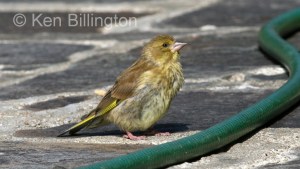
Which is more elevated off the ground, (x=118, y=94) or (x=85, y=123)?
(x=118, y=94)

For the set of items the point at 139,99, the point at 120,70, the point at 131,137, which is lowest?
the point at 131,137

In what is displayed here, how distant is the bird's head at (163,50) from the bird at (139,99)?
0.16 feet

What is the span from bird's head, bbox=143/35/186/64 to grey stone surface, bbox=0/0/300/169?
0.96 ft

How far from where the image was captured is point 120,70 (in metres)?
6.11

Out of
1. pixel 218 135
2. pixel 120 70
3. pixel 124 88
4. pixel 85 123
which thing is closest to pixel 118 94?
pixel 124 88

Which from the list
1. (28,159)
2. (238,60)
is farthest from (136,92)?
(238,60)

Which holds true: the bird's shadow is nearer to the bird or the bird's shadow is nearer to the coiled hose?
the bird

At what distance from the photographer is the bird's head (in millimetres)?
4820

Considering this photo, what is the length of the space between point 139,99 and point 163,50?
0.40 metres

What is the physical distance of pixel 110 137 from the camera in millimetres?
4500

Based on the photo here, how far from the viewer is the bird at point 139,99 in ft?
15.0

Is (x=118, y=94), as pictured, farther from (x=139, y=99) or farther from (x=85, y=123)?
(x=85, y=123)

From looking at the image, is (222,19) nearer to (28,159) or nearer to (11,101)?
(11,101)

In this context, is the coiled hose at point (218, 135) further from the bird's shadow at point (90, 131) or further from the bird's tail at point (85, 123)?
the bird's tail at point (85, 123)
